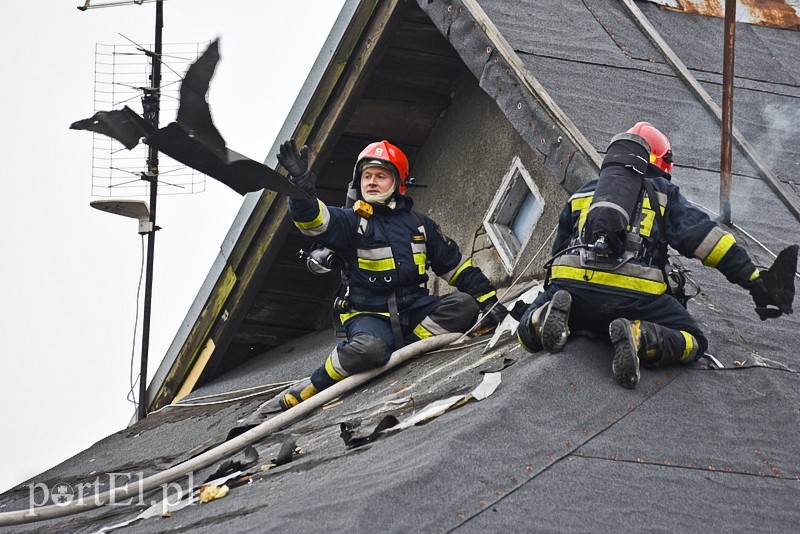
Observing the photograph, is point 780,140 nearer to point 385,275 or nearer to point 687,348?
point 385,275

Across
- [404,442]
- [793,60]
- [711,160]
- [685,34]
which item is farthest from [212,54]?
[793,60]

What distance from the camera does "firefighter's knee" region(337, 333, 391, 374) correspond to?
5961 millimetres

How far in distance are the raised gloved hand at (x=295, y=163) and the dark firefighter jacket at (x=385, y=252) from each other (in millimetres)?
383

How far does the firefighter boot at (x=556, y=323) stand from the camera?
182 inches

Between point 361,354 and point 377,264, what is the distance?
530 millimetres

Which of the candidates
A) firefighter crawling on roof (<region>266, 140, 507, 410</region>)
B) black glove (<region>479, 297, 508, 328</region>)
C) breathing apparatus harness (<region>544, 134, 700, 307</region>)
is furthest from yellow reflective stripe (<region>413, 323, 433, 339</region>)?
breathing apparatus harness (<region>544, 134, 700, 307</region>)

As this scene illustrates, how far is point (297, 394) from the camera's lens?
628 cm

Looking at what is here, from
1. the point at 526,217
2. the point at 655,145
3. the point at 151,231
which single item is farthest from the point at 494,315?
the point at 151,231

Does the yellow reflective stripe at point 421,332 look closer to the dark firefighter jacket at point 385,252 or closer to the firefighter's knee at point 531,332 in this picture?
the dark firefighter jacket at point 385,252

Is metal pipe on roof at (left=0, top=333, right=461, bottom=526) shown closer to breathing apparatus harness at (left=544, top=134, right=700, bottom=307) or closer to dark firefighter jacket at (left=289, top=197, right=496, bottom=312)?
dark firefighter jacket at (left=289, top=197, right=496, bottom=312)

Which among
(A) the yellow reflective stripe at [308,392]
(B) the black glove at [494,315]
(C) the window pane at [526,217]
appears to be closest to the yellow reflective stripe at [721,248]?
(B) the black glove at [494,315]

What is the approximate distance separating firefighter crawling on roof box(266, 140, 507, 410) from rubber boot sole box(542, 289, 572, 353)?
135 cm

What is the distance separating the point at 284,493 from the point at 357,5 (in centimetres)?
416

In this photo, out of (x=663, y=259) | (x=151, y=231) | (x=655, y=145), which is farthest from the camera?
(x=151, y=231)
